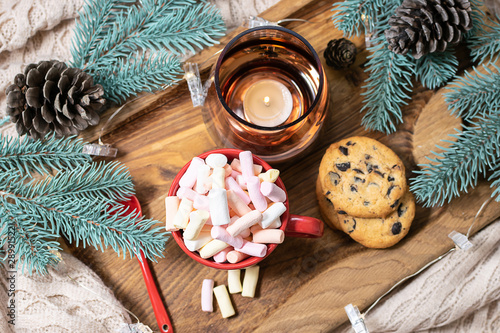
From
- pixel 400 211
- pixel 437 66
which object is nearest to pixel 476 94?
pixel 437 66

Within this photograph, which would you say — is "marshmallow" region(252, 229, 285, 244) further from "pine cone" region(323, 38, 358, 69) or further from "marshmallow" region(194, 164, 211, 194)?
"pine cone" region(323, 38, 358, 69)

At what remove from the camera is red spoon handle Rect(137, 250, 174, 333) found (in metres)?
0.90

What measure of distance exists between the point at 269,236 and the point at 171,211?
0.19m

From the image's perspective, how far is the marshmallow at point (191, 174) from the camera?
79cm

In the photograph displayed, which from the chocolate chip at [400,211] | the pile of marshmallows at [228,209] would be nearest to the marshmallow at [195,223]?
the pile of marshmallows at [228,209]

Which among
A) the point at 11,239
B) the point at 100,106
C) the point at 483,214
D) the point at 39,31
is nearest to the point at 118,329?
the point at 11,239

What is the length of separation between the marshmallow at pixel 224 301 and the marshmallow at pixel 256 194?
0.25 meters

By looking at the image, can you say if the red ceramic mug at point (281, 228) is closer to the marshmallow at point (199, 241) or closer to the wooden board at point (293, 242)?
the marshmallow at point (199, 241)

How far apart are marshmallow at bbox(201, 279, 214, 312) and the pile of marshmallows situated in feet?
0.48

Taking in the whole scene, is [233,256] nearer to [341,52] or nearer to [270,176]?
[270,176]

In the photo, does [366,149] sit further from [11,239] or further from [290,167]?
[11,239]

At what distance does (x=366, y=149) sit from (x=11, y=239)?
0.77m

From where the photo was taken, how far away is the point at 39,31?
0.99 m

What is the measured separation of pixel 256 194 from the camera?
0.75 m
